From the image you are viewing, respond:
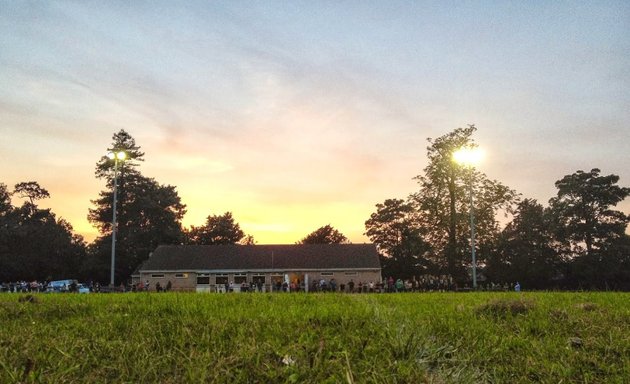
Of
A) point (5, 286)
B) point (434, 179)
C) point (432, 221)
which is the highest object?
point (434, 179)

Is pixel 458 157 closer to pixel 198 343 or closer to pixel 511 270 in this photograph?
pixel 511 270

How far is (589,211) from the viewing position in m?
69.0

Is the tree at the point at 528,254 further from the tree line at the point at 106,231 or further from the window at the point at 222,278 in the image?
the tree line at the point at 106,231

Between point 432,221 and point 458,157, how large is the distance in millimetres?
15882

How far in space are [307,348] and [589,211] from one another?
75.1 m

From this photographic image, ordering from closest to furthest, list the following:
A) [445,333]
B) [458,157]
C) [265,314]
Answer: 1. [445,333]
2. [265,314]
3. [458,157]

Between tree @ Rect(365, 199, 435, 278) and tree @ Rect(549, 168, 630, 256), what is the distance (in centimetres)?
1970

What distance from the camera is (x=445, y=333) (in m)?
6.07

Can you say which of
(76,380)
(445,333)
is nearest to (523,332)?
(445,333)

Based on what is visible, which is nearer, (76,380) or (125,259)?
(76,380)

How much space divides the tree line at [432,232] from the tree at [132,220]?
0.17 m

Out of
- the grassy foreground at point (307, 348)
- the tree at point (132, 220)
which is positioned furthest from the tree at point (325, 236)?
the grassy foreground at point (307, 348)

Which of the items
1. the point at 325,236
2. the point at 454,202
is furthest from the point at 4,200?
the point at 454,202

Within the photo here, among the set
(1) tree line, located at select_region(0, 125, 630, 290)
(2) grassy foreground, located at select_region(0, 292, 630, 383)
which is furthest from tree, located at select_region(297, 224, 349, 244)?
(2) grassy foreground, located at select_region(0, 292, 630, 383)
